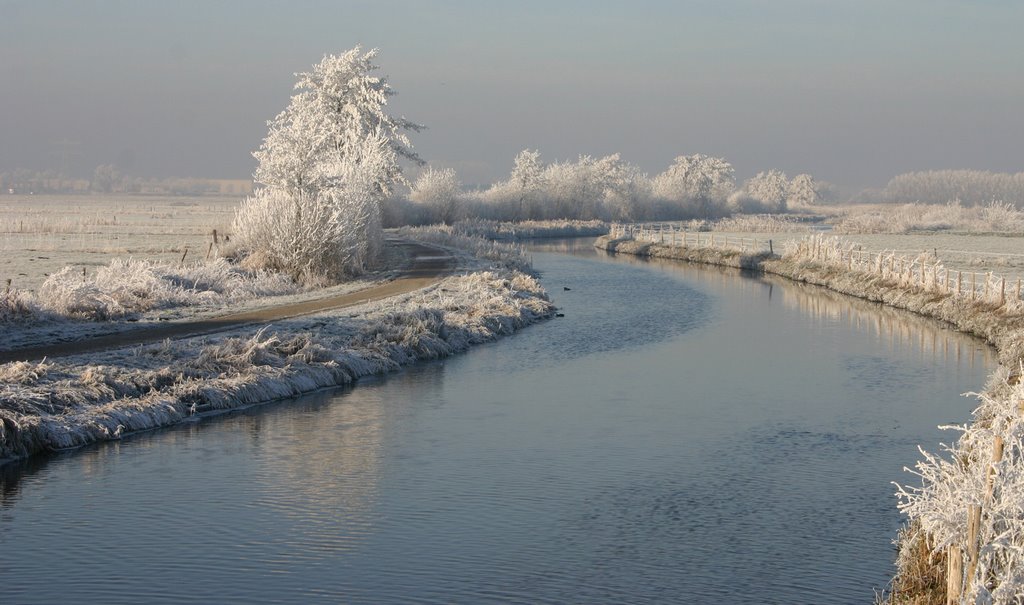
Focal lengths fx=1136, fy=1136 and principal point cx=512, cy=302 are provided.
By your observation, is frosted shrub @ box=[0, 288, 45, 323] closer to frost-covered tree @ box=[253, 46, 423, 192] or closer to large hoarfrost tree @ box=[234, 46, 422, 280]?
large hoarfrost tree @ box=[234, 46, 422, 280]

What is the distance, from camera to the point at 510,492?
1506cm

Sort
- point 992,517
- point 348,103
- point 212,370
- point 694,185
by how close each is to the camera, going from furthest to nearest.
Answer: point 694,185
point 348,103
point 212,370
point 992,517

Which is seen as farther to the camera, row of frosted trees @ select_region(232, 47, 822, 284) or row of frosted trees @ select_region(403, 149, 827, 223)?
row of frosted trees @ select_region(403, 149, 827, 223)

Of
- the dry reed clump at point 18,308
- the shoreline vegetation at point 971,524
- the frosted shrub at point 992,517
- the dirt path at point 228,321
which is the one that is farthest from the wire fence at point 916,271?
the dry reed clump at point 18,308

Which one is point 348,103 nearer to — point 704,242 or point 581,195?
point 704,242

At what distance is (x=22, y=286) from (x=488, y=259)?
26170mm

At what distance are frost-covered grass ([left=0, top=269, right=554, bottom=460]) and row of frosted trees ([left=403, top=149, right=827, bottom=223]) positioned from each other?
179 ft

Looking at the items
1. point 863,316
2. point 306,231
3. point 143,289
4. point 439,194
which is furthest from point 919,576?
point 439,194

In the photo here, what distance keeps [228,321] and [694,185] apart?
137 metres

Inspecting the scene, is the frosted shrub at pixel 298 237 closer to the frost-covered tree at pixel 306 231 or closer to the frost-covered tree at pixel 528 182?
the frost-covered tree at pixel 306 231

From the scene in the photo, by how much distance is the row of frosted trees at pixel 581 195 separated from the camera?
9275cm

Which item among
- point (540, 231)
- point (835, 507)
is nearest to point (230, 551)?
point (835, 507)

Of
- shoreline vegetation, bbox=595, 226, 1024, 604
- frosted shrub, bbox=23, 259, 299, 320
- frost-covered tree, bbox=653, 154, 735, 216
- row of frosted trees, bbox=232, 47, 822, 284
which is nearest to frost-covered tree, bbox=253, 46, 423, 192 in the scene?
row of frosted trees, bbox=232, 47, 822, 284

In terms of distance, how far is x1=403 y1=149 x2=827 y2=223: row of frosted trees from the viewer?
304 ft
